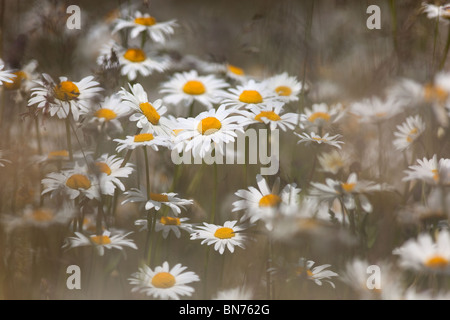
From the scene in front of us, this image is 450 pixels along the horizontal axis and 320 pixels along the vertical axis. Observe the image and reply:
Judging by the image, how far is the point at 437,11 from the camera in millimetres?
833

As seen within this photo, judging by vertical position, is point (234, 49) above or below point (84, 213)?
above

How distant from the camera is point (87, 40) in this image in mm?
1022

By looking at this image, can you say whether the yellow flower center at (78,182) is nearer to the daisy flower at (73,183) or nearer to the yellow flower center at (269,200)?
the daisy flower at (73,183)

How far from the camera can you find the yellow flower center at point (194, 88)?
38.3 inches

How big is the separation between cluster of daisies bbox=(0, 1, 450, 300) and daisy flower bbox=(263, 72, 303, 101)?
0.04 meters

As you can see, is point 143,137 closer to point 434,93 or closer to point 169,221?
point 169,221

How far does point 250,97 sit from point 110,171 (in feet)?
0.92

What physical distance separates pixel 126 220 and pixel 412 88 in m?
0.56

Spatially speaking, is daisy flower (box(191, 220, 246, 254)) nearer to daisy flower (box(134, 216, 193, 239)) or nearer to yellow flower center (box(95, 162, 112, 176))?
daisy flower (box(134, 216, 193, 239))

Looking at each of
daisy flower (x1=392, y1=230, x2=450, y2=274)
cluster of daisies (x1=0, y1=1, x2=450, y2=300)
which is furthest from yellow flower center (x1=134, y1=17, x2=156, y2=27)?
daisy flower (x1=392, y1=230, x2=450, y2=274)

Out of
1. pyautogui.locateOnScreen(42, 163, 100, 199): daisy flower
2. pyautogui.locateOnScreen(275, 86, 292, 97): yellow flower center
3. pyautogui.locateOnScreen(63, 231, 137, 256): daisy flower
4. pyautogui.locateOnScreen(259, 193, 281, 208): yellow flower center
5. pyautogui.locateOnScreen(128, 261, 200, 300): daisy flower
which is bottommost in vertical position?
pyautogui.locateOnScreen(128, 261, 200, 300): daisy flower

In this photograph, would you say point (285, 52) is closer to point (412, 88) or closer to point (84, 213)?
point (412, 88)

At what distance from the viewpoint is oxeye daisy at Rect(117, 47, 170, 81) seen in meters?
0.94
